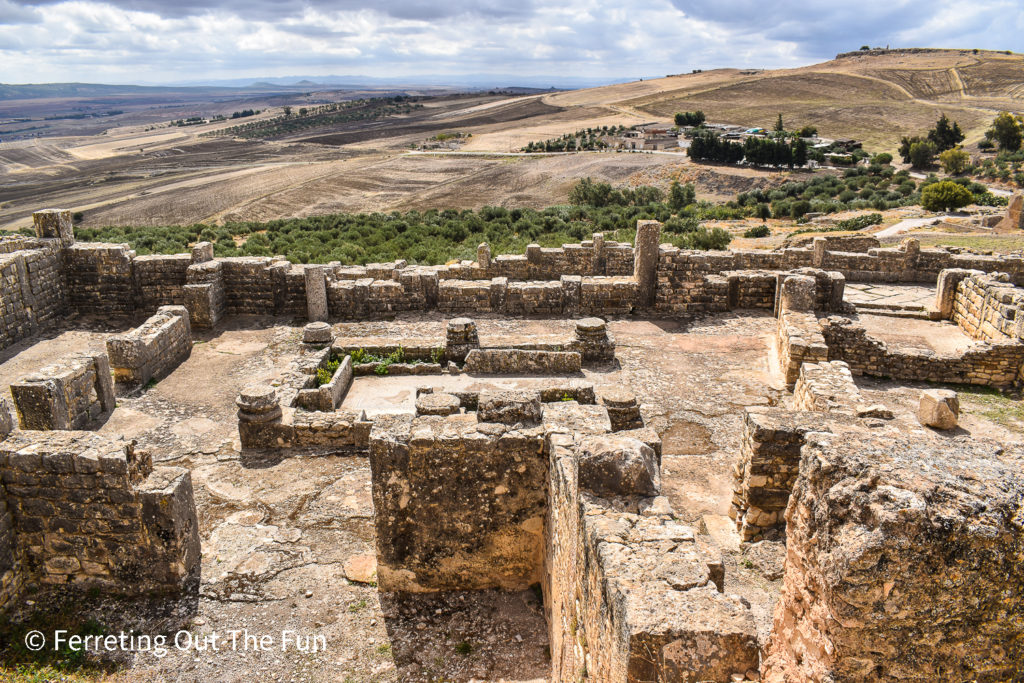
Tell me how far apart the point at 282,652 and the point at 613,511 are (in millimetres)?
3731

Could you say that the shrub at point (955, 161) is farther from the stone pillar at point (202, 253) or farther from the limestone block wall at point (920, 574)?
the limestone block wall at point (920, 574)

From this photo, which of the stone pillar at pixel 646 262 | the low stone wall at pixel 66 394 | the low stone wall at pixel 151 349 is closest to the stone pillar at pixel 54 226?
the low stone wall at pixel 151 349

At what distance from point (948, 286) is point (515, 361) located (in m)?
10.4

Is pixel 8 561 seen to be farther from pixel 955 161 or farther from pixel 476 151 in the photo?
pixel 476 151

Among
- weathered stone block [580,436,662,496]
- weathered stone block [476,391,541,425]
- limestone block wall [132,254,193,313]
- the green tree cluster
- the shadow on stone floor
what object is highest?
the green tree cluster

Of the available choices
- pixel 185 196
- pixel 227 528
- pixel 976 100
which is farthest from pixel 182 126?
pixel 227 528

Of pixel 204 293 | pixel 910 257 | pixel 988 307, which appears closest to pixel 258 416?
pixel 204 293

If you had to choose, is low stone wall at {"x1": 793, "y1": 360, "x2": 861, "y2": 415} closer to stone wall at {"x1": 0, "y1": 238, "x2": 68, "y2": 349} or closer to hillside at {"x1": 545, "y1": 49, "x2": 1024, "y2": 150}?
stone wall at {"x1": 0, "y1": 238, "x2": 68, "y2": 349}

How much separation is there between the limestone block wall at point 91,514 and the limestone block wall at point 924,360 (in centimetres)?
1079

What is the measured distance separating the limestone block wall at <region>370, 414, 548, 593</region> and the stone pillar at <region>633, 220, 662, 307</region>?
30.4 ft

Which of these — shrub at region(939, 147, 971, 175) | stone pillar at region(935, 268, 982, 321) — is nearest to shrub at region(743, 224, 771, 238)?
stone pillar at region(935, 268, 982, 321)

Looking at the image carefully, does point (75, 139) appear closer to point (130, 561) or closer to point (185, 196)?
point (185, 196)

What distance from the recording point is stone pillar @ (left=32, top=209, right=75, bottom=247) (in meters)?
14.6

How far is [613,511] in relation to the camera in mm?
4586
